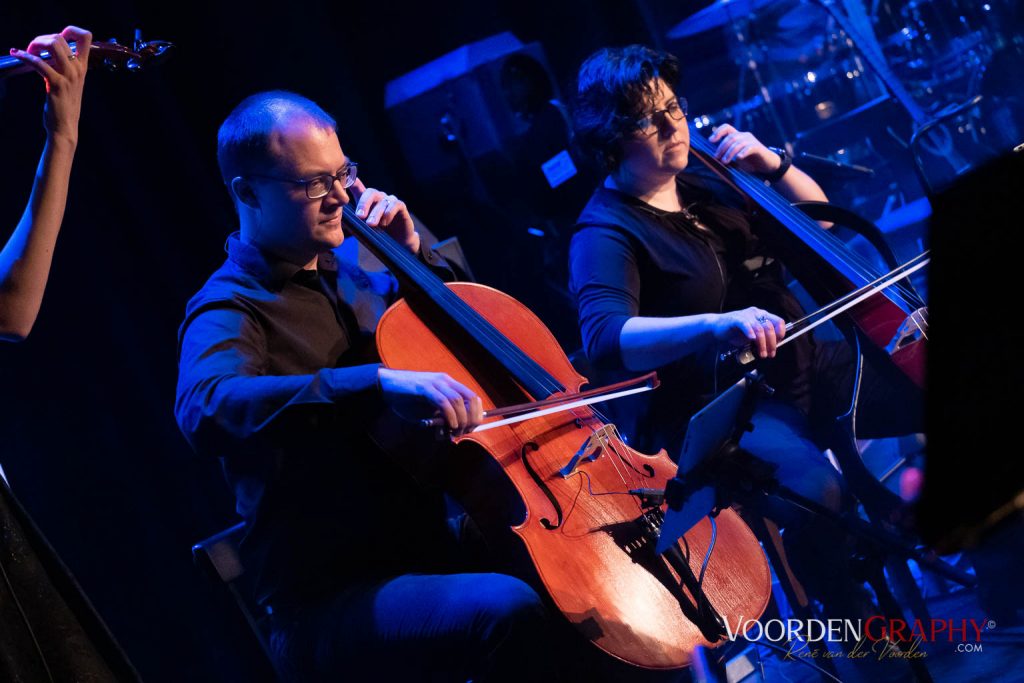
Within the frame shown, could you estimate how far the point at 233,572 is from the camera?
6.51 ft

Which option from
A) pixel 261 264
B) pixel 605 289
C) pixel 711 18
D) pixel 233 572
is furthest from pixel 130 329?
pixel 711 18

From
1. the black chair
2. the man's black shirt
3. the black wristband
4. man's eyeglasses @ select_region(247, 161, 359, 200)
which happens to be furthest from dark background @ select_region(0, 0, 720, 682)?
the black wristband

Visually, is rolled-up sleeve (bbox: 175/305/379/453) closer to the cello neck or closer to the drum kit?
the cello neck

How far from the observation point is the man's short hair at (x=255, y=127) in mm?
2004

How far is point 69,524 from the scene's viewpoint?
8.13ft

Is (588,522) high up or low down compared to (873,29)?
down

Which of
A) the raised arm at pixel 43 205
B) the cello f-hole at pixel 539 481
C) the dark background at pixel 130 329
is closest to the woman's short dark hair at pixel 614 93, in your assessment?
the cello f-hole at pixel 539 481

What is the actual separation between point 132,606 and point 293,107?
1463mm

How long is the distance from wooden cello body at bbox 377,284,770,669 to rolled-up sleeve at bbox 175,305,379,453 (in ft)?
0.37

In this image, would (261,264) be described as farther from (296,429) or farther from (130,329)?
(130,329)

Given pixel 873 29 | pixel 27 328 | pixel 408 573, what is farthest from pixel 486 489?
pixel 873 29

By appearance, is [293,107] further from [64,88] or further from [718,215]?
[718,215]

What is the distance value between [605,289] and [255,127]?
0.90 metres

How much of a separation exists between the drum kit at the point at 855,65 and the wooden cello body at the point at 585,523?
2.51 metres
